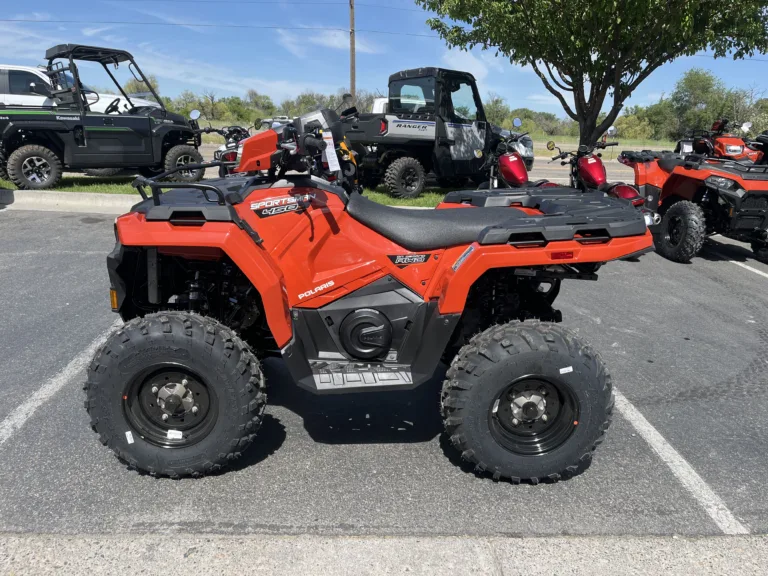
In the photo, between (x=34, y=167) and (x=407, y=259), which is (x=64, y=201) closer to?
(x=34, y=167)

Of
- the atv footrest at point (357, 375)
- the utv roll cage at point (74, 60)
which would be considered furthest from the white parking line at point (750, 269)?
the utv roll cage at point (74, 60)

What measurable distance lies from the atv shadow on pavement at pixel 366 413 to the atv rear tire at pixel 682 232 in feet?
16.2

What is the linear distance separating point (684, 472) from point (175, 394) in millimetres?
2564

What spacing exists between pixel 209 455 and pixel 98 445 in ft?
2.46

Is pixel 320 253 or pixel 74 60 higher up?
pixel 74 60

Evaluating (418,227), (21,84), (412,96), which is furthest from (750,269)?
(21,84)

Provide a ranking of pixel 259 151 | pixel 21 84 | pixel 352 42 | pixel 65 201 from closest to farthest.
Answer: pixel 259 151 < pixel 65 201 < pixel 21 84 < pixel 352 42

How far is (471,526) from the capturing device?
252cm

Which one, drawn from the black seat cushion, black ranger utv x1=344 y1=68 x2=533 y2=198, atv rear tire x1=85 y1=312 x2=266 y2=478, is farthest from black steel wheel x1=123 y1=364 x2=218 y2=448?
black ranger utv x1=344 y1=68 x2=533 y2=198

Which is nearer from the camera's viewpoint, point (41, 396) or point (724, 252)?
point (41, 396)

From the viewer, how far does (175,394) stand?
273cm

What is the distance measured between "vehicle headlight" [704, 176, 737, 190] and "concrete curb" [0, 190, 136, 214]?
8552 millimetres

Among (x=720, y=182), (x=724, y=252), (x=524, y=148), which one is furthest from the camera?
(x=524, y=148)

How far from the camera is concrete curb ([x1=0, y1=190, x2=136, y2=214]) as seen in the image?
9414mm
